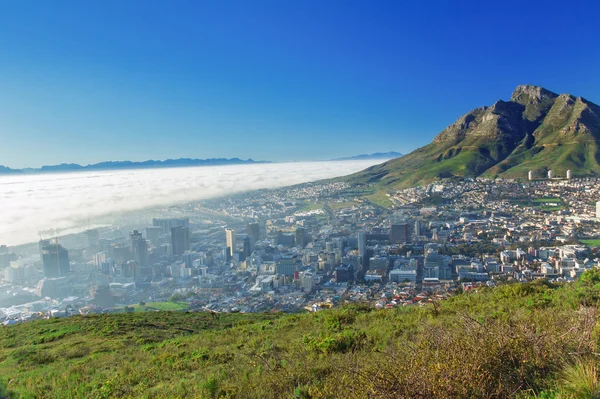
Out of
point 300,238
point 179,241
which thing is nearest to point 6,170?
point 179,241

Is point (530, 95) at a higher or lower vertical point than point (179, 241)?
higher

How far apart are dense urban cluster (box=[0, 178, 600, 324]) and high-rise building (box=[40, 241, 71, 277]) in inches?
3.1

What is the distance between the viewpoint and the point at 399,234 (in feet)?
89.7

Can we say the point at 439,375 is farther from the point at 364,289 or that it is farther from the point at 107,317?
the point at 364,289

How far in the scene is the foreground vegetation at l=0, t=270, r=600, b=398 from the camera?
2.36 metres

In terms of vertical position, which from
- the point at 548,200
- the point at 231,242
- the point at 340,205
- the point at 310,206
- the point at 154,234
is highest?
the point at 548,200

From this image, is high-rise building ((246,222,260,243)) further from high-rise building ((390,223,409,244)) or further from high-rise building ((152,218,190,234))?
high-rise building ((390,223,409,244))

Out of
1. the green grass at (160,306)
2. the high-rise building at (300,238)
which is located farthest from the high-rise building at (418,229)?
the green grass at (160,306)

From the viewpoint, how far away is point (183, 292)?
71.5ft

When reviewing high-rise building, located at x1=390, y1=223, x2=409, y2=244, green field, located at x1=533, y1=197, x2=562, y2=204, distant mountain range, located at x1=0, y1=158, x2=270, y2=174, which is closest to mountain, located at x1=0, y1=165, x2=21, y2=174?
distant mountain range, located at x1=0, y1=158, x2=270, y2=174

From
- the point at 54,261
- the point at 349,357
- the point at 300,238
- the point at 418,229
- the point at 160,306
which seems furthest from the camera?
the point at 300,238

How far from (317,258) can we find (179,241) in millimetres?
14894

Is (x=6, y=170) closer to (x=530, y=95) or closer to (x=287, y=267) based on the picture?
(x=287, y=267)

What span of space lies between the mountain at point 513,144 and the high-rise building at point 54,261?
49.3 m
